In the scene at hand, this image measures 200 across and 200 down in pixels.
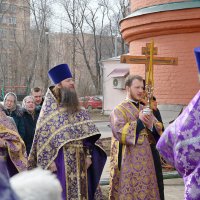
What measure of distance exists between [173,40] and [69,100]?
19.5 feet

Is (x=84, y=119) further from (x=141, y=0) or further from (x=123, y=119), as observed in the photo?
(x=141, y=0)

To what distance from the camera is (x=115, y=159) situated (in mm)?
5461

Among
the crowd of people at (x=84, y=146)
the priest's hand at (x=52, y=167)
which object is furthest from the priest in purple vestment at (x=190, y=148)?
the priest's hand at (x=52, y=167)

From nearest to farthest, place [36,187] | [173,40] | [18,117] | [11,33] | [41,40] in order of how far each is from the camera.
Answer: [36,187]
[18,117]
[173,40]
[41,40]
[11,33]

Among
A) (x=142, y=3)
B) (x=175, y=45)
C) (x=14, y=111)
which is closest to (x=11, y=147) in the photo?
(x=14, y=111)

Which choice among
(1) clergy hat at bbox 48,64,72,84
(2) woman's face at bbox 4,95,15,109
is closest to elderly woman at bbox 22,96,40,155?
(2) woman's face at bbox 4,95,15,109

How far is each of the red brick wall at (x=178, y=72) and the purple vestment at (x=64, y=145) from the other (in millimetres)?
5498

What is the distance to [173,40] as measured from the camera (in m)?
10.4

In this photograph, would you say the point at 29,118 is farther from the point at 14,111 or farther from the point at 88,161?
the point at 88,161

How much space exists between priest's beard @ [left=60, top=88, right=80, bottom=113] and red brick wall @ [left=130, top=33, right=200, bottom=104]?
5.54m

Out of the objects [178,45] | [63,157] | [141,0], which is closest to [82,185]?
[63,157]

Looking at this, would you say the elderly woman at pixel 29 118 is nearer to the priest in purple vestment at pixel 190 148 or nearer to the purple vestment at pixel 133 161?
the purple vestment at pixel 133 161

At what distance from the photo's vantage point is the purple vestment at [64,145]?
4.89 meters

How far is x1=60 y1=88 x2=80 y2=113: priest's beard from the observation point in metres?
4.98
